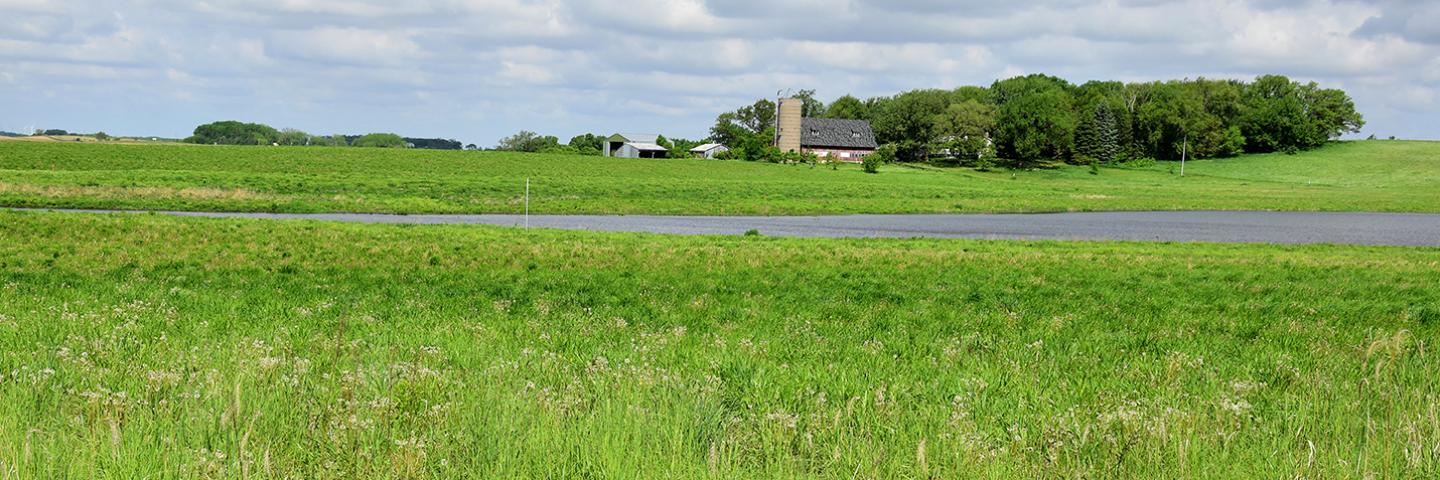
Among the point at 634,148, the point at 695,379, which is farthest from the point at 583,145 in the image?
the point at 695,379

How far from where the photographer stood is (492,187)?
6544 centimetres

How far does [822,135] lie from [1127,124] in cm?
4792

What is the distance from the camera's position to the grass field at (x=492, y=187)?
52.5 metres

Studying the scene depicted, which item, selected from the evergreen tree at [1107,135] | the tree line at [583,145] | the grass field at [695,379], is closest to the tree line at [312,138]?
the tree line at [583,145]

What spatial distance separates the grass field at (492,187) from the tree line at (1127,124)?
24125 millimetres

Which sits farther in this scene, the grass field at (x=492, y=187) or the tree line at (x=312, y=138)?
the tree line at (x=312, y=138)

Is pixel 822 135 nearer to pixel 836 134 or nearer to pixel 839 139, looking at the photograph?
pixel 836 134

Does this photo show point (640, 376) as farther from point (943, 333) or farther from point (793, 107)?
point (793, 107)

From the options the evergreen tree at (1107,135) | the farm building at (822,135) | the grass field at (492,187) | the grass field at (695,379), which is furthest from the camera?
the farm building at (822,135)

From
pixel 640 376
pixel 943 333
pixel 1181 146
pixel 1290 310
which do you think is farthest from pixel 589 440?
pixel 1181 146

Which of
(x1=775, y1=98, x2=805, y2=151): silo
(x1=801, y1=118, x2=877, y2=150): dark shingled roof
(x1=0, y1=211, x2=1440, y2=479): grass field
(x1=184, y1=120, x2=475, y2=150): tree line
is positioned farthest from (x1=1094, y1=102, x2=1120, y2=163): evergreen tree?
(x1=0, y1=211, x2=1440, y2=479): grass field

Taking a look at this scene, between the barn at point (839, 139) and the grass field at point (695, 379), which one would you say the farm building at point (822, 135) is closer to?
the barn at point (839, 139)

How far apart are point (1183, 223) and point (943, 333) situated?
43077 millimetres

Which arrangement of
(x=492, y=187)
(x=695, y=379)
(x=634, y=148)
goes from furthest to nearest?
(x=634, y=148) < (x=492, y=187) < (x=695, y=379)
